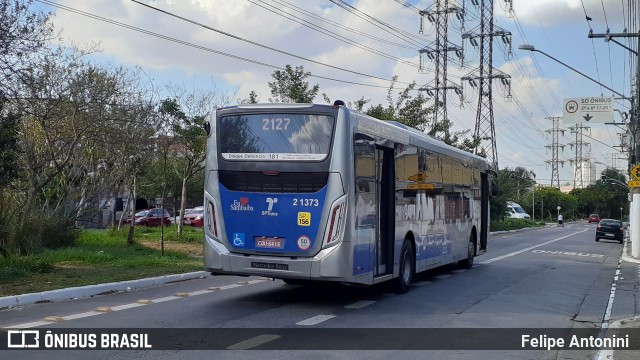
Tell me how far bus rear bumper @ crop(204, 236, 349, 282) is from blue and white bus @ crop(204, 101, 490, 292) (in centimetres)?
2

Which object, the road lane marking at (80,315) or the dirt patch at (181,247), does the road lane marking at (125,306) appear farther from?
the dirt patch at (181,247)

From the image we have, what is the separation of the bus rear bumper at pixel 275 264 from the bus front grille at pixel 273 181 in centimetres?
106

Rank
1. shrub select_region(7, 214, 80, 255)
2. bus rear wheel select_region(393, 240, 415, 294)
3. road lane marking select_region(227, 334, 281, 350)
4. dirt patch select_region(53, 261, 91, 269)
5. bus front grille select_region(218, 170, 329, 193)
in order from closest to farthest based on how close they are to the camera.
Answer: road lane marking select_region(227, 334, 281, 350), bus front grille select_region(218, 170, 329, 193), bus rear wheel select_region(393, 240, 415, 294), dirt patch select_region(53, 261, 91, 269), shrub select_region(7, 214, 80, 255)

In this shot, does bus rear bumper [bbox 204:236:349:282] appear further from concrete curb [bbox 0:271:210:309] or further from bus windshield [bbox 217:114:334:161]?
concrete curb [bbox 0:271:210:309]

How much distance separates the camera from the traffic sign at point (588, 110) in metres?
32.1

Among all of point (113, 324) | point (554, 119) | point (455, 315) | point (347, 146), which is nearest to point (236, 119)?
point (347, 146)

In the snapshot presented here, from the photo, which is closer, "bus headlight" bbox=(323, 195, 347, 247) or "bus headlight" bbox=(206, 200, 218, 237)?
"bus headlight" bbox=(323, 195, 347, 247)

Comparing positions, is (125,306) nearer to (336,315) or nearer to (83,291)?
(83,291)

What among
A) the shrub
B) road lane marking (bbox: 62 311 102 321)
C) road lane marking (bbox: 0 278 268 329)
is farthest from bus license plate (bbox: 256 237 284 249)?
the shrub

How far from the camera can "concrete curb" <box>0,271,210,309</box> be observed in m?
11.3

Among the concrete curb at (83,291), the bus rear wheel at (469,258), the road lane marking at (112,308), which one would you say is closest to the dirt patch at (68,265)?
the concrete curb at (83,291)

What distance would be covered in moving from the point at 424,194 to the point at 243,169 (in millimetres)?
4968

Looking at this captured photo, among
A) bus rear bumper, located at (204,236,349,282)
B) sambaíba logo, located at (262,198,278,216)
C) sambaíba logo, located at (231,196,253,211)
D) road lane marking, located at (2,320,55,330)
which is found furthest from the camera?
sambaíba logo, located at (231,196,253,211)

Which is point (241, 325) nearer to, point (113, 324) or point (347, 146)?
point (113, 324)
